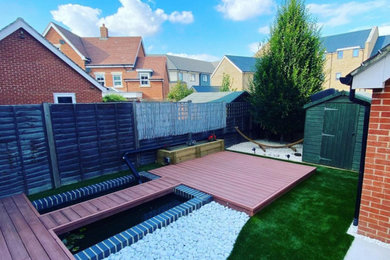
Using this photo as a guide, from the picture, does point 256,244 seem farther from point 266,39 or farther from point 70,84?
point 70,84

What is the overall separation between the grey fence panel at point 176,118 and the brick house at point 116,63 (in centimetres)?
1303

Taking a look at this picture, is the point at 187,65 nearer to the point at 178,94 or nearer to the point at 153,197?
the point at 178,94

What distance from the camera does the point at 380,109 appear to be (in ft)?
9.96

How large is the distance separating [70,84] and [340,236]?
11858 millimetres

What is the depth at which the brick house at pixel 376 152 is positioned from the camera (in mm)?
2902

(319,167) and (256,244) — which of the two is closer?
(256,244)

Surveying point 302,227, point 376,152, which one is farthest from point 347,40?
point 302,227

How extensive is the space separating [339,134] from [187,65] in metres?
34.0

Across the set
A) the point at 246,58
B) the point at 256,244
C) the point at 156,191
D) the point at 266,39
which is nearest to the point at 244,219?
the point at 256,244

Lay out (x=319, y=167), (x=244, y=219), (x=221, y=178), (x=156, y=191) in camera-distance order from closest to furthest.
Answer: (x=244, y=219), (x=156, y=191), (x=221, y=178), (x=319, y=167)

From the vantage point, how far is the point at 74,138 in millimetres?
5449

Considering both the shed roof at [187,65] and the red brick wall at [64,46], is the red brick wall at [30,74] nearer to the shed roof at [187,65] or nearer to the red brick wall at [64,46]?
the red brick wall at [64,46]

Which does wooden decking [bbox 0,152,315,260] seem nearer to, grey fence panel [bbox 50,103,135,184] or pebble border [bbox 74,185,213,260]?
pebble border [bbox 74,185,213,260]

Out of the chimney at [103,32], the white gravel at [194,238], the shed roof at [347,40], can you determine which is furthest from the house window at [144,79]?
the shed roof at [347,40]
